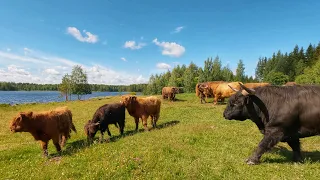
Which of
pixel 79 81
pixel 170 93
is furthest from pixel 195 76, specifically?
pixel 170 93

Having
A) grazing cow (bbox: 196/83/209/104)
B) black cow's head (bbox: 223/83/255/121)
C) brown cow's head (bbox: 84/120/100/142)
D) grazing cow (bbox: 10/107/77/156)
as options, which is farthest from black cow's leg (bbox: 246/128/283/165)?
grazing cow (bbox: 196/83/209/104)

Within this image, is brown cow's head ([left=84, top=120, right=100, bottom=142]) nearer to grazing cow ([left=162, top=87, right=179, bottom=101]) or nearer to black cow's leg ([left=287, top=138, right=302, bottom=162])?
black cow's leg ([left=287, top=138, right=302, bottom=162])

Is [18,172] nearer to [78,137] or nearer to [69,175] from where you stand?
[69,175]

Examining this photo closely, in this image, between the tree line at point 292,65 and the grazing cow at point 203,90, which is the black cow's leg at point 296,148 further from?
the tree line at point 292,65

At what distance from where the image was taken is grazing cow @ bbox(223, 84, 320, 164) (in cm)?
830

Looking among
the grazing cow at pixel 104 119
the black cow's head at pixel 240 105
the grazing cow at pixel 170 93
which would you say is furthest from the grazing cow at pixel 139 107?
the grazing cow at pixel 170 93

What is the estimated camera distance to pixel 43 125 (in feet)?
40.3

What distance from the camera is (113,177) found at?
802cm

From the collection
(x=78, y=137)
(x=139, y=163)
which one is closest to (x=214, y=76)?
(x=78, y=137)

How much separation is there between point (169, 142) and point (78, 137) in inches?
330

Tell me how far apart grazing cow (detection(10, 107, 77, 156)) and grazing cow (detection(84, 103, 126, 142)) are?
5.36 ft

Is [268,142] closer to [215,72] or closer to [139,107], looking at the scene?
[139,107]

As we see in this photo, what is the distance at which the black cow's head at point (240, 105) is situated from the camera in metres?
9.31

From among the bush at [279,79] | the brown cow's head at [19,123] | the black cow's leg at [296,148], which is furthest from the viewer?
the bush at [279,79]
